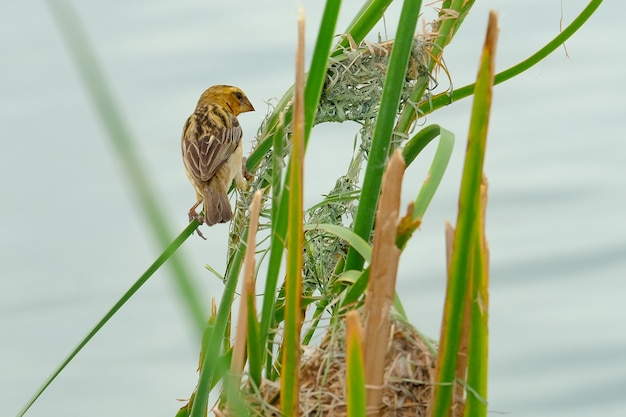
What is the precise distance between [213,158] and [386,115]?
1784 millimetres

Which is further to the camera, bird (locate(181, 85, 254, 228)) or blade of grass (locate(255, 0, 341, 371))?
bird (locate(181, 85, 254, 228))

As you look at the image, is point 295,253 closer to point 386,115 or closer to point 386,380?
point 386,380

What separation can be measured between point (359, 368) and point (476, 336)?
22cm

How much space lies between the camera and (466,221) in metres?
1.39

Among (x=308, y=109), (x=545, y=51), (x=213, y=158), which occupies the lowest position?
(x=308, y=109)

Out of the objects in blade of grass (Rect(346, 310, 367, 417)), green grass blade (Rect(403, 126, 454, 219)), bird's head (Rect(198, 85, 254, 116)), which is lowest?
blade of grass (Rect(346, 310, 367, 417))

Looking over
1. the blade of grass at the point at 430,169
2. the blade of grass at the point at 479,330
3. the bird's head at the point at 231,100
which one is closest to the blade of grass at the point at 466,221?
the blade of grass at the point at 479,330

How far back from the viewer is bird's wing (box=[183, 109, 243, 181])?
3.45m

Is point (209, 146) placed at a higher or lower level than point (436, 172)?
higher

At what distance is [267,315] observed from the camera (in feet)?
5.34

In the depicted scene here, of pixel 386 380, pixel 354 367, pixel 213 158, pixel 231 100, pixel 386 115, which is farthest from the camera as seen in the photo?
pixel 231 100

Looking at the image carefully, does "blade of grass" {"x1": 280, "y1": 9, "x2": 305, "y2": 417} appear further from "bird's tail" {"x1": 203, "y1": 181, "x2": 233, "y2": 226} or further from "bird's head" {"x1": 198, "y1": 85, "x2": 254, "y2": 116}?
"bird's head" {"x1": 198, "y1": 85, "x2": 254, "y2": 116}

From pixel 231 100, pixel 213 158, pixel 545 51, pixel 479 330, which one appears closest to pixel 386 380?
pixel 479 330

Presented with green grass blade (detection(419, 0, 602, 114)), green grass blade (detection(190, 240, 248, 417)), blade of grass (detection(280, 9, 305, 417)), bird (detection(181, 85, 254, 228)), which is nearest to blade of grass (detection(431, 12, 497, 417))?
blade of grass (detection(280, 9, 305, 417))
